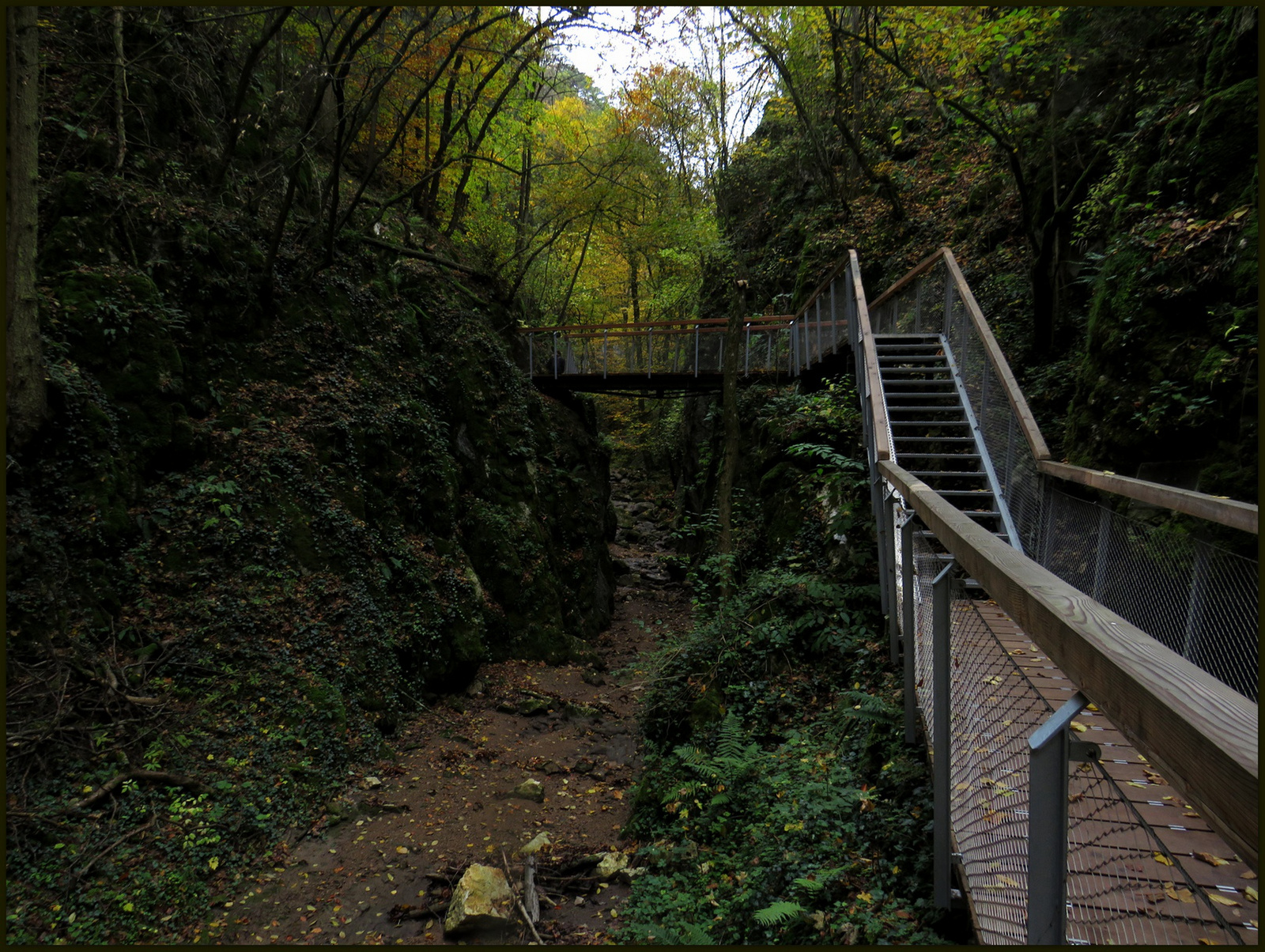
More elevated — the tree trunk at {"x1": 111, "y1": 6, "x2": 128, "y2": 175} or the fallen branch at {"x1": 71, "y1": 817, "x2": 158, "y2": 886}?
the tree trunk at {"x1": 111, "y1": 6, "x2": 128, "y2": 175}

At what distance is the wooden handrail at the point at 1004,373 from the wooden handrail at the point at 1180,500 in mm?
646

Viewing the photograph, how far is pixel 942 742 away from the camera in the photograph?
238 centimetres

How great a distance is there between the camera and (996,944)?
5.76 feet

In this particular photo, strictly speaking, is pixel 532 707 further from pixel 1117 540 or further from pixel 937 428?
pixel 1117 540

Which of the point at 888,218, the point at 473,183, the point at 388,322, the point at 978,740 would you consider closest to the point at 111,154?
the point at 388,322

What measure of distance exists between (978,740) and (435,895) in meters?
4.47

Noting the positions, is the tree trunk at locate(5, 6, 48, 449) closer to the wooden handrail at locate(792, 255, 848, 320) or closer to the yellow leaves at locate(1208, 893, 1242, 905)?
the yellow leaves at locate(1208, 893, 1242, 905)

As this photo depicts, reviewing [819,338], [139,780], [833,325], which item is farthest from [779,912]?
[819,338]

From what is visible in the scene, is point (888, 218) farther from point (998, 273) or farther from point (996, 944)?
point (996, 944)

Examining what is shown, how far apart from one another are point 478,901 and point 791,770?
2.48 meters

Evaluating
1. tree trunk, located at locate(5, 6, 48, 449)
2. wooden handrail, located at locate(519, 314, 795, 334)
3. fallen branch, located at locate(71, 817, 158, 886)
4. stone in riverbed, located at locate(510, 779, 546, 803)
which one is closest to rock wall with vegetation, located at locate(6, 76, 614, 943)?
fallen branch, located at locate(71, 817, 158, 886)

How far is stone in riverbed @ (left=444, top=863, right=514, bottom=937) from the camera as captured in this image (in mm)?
4332

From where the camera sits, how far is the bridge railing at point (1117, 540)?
2936mm

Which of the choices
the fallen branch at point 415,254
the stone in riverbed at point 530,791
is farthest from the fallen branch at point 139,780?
the fallen branch at point 415,254
